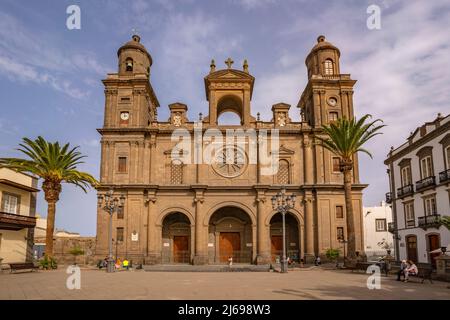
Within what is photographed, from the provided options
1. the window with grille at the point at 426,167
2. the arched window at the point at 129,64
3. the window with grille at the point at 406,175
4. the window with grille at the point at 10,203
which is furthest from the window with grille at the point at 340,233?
the window with grille at the point at 10,203

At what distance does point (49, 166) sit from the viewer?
105ft

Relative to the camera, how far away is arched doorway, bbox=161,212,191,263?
3859cm

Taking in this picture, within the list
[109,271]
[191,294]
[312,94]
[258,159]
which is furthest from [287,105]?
[191,294]

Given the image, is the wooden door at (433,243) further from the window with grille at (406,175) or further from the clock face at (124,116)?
the clock face at (124,116)

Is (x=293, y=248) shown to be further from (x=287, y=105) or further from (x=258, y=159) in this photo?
(x=287, y=105)

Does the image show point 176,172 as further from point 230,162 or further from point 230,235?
point 230,235

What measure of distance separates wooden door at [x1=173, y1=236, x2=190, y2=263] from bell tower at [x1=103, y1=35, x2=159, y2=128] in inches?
477

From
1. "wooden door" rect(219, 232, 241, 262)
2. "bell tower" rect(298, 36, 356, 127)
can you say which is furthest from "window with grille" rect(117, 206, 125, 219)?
"bell tower" rect(298, 36, 356, 127)

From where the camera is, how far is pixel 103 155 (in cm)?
3809

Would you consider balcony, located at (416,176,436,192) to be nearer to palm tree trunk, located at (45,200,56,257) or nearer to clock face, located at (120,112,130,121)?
clock face, located at (120,112,130,121)

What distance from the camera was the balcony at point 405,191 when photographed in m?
36.8

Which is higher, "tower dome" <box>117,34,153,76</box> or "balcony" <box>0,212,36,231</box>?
"tower dome" <box>117,34,153,76</box>

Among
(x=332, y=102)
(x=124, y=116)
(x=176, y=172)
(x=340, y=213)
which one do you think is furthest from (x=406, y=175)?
(x=124, y=116)

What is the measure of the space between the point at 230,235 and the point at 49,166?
1838 cm
